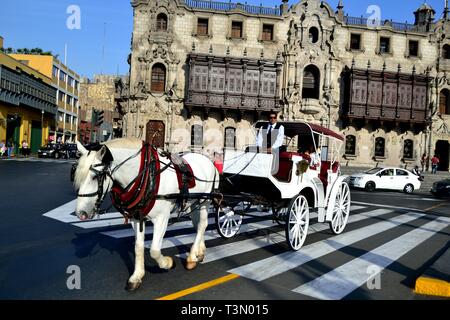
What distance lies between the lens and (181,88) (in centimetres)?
2953

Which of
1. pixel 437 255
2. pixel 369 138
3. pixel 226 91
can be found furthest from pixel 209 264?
pixel 369 138

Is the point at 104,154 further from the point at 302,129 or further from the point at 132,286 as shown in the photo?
the point at 302,129

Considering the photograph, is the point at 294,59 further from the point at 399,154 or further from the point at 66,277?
the point at 66,277

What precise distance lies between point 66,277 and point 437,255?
6.87 m

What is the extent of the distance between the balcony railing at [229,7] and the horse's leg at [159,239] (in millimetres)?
29443

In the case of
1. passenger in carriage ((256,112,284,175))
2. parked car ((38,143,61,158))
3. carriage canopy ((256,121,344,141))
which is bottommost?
parked car ((38,143,61,158))

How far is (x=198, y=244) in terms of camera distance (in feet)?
17.4

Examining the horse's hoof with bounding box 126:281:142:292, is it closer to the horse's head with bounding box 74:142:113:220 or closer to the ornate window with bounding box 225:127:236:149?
the horse's head with bounding box 74:142:113:220

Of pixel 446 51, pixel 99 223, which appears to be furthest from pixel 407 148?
pixel 99 223

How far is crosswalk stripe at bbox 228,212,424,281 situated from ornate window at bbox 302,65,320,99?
77.9ft

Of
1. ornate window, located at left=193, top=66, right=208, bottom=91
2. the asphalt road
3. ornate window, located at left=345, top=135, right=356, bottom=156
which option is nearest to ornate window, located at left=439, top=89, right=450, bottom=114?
ornate window, located at left=345, top=135, right=356, bottom=156

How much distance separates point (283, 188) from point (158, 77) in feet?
84.5

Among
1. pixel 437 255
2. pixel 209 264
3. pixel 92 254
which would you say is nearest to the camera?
pixel 209 264

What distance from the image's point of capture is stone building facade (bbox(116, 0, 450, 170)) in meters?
29.1
